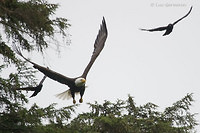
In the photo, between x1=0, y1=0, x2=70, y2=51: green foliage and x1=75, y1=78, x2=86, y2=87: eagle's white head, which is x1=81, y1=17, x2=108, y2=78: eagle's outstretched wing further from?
x1=0, y1=0, x2=70, y2=51: green foliage

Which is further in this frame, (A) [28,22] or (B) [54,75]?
(B) [54,75]

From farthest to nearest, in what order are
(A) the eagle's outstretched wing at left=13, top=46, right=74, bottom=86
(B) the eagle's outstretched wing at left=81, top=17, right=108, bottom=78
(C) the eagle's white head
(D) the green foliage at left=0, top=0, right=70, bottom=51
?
(B) the eagle's outstretched wing at left=81, top=17, right=108, bottom=78 < (C) the eagle's white head < (A) the eagle's outstretched wing at left=13, top=46, right=74, bottom=86 < (D) the green foliage at left=0, top=0, right=70, bottom=51

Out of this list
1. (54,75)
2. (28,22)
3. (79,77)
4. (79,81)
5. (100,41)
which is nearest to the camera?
(28,22)

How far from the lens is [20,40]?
4891 millimetres

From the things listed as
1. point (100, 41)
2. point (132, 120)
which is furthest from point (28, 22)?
point (100, 41)

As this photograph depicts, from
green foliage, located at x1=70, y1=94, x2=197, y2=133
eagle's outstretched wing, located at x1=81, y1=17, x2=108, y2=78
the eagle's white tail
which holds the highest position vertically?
eagle's outstretched wing, located at x1=81, y1=17, x2=108, y2=78

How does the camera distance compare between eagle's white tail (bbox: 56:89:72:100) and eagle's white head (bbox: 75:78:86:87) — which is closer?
eagle's white head (bbox: 75:78:86:87)

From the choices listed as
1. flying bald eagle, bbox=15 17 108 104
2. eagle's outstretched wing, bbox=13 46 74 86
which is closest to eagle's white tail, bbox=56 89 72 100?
flying bald eagle, bbox=15 17 108 104

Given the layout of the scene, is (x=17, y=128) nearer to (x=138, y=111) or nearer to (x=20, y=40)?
(x=20, y=40)

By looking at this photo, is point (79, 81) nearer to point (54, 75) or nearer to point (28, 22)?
point (54, 75)

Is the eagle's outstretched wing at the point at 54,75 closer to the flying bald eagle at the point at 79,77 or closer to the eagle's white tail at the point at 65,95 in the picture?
the flying bald eagle at the point at 79,77

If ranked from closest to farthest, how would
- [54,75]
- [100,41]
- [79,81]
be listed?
[54,75] < [79,81] < [100,41]

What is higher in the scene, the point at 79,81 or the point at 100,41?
the point at 100,41

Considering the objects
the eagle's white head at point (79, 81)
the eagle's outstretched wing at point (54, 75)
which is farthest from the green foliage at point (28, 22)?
the eagle's white head at point (79, 81)
